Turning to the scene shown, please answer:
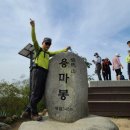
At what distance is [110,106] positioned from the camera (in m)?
12.8

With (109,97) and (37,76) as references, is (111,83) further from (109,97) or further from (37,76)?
(37,76)

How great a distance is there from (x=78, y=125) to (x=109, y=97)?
21.1 feet

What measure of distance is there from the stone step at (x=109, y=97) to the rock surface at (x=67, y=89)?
→ 5.67 meters

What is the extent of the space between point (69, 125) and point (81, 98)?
71 cm

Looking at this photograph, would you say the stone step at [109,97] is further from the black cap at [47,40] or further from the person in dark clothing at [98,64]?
the black cap at [47,40]

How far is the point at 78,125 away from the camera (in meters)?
7.12

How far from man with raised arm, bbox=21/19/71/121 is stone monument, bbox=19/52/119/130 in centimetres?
13

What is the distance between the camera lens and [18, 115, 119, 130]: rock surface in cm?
700

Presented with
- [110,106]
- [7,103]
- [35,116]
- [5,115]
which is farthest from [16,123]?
[35,116]

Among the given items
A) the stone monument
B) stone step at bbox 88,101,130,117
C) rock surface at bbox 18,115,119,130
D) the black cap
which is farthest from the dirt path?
the black cap

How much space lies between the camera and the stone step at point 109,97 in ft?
43.7

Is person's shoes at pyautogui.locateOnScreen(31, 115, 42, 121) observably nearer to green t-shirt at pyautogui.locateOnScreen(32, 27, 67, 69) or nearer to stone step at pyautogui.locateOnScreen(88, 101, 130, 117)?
green t-shirt at pyautogui.locateOnScreen(32, 27, 67, 69)

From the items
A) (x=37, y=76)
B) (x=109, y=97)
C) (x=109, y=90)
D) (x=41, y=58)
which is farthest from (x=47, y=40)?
(x=109, y=90)

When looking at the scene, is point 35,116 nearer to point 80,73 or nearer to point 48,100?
point 48,100
